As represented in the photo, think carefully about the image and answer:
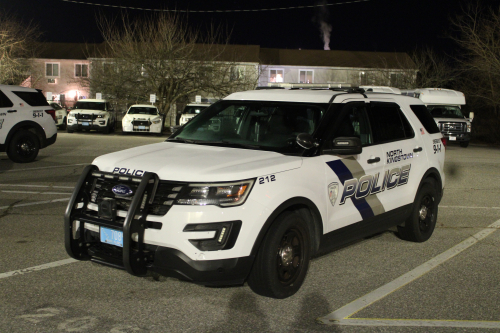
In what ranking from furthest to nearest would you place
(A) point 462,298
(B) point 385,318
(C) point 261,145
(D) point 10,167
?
(D) point 10,167 → (C) point 261,145 → (A) point 462,298 → (B) point 385,318

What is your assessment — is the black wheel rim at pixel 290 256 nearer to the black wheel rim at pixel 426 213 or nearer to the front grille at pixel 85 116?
the black wheel rim at pixel 426 213

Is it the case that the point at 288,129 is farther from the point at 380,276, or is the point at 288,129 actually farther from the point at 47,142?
the point at 47,142

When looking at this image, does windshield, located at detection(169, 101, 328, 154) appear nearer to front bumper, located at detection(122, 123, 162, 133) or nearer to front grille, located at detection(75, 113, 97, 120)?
front bumper, located at detection(122, 123, 162, 133)

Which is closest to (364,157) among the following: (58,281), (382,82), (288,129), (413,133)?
(288,129)

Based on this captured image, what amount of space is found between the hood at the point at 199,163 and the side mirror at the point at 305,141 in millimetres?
139

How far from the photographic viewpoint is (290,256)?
15.8 ft

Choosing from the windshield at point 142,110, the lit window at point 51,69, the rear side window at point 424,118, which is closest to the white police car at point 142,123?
the windshield at point 142,110

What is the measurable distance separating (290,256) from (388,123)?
2421mm

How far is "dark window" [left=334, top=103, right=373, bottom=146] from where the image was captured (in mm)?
5648

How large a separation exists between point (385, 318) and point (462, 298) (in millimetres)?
953

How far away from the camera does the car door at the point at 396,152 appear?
243 inches

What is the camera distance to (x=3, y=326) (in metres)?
4.12

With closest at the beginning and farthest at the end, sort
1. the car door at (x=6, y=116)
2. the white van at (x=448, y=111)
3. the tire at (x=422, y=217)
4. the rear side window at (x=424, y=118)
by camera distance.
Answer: the tire at (x=422, y=217), the rear side window at (x=424, y=118), the car door at (x=6, y=116), the white van at (x=448, y=111)

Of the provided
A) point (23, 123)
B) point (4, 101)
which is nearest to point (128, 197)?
point (4, 101)
